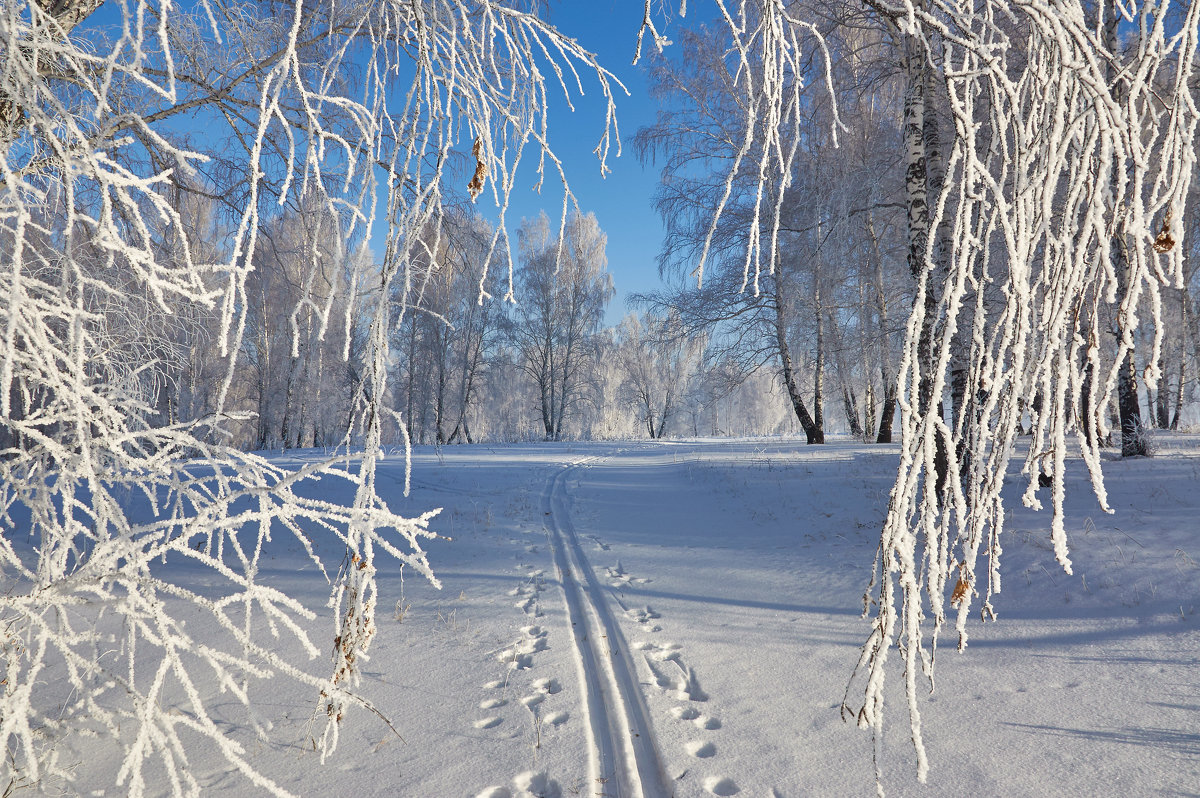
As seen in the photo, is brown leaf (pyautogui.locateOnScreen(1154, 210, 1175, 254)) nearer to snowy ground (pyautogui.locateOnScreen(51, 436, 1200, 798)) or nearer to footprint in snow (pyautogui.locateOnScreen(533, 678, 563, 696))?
snowy ground (pyautogui.locateOnScreen(51, 436, 1200, 798))

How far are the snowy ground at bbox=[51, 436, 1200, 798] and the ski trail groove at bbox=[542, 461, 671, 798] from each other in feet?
0.04

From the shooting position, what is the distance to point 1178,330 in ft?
54.6

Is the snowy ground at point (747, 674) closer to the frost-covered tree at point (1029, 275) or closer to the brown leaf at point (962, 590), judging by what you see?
the brown leaf at point (962, 590)

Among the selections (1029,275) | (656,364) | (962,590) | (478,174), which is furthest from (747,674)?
(656,364)

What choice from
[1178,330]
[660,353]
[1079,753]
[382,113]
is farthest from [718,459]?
[1178,330]

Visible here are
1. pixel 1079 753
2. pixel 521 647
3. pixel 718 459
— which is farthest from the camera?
pixel 718 459

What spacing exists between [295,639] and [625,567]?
2855 millimetres

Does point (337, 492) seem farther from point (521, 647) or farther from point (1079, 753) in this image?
point (1079, 753)

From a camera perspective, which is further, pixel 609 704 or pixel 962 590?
pixel 609 704

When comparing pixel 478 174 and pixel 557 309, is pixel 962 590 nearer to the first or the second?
pixel 478 174

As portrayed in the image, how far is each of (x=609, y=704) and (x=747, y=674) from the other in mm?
854

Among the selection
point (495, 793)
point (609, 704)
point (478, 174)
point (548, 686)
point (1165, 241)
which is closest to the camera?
point (1165, 241)

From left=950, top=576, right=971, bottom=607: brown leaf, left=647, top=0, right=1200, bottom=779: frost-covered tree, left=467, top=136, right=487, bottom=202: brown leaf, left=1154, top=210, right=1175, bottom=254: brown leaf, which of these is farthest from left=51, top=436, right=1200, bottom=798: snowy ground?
left=467, top=136, right=487, bottom=202: brown leaf

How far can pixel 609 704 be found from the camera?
3.04m
